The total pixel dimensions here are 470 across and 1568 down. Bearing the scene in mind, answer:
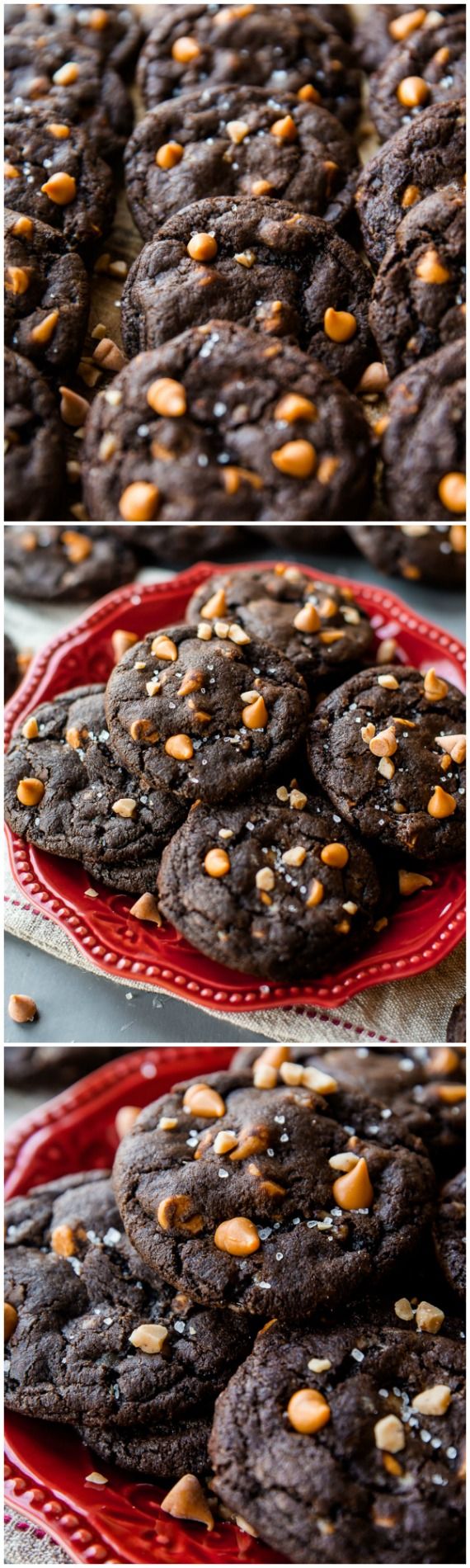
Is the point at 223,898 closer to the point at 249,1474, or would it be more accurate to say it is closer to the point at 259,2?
the point at 249,1474

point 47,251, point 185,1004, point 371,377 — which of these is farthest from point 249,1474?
point 47,251

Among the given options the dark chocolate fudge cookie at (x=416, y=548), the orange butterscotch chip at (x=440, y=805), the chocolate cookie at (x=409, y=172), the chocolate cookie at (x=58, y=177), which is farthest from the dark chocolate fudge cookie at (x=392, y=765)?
the chocolate cookie at (x=58, y=177)

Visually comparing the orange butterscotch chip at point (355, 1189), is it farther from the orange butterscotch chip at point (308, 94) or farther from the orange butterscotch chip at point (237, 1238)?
the orange butterscotch chip at point (308, 94)

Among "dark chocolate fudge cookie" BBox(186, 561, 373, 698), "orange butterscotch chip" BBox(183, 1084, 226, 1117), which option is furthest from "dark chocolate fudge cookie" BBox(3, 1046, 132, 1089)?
"dark chocolate fudge cookie" BBox(186, 561, 373, 698)

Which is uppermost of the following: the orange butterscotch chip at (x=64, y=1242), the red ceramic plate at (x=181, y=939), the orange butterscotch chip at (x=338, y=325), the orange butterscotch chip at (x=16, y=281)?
the orange butterscotch chip at (x=16, y=281)

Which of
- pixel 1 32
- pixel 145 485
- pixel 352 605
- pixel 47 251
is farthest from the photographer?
pixel 352 605

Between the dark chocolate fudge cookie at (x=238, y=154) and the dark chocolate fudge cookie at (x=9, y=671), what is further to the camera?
the dark chocolate fudge cookie at (x=9, y=671)
